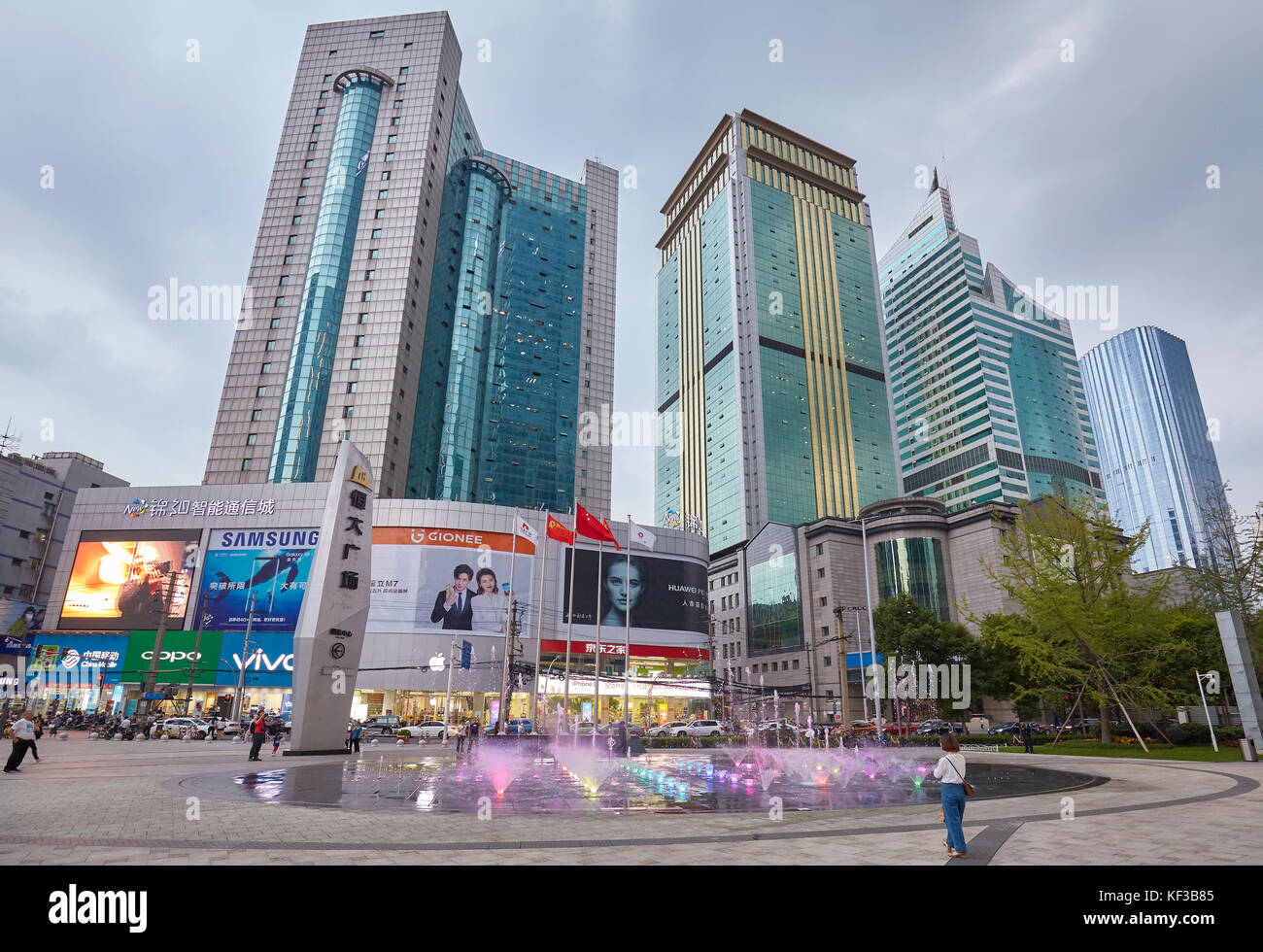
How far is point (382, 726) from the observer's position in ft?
172

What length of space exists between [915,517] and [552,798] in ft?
277

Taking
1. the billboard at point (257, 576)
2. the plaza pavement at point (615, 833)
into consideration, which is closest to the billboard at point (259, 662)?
the billboard at point (257, 576)

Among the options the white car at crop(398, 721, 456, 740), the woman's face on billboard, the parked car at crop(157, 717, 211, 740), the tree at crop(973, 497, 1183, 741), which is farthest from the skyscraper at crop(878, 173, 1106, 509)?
the parked car at crop(157, 717, 211, 740)

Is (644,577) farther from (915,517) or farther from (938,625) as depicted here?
(915,517)

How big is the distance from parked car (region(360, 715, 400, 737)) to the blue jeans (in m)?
50.1

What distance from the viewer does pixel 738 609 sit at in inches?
4353

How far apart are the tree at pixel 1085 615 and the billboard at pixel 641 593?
143 feet

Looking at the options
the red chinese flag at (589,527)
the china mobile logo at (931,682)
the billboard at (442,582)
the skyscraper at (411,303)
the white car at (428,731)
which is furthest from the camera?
the skyscraper at (411,303)

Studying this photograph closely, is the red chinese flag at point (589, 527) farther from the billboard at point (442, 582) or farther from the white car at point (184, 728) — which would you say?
the billboard at point (442, 582)

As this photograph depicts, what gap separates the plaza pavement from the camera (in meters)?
8.68

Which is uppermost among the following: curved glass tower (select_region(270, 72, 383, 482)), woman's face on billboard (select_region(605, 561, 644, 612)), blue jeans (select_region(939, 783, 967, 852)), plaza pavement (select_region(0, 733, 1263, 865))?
curved glass tower (select_region(270, 72, 383, 482))

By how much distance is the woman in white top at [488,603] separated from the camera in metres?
68.4

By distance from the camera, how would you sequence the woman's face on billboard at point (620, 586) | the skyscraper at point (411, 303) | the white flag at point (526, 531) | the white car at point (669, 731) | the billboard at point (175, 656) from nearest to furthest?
the white flag at point (526, 531)
the white car at point (669, 731)
the billboard at point (175, 656)
the woman's face on billboard at point (620, 586)
the skyscraper at point (411, 303)
